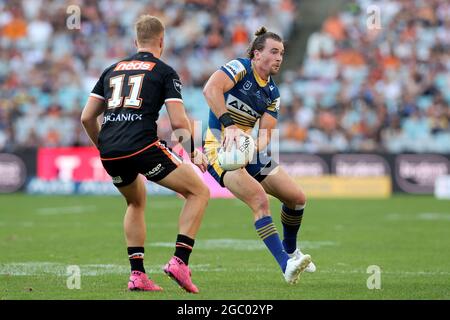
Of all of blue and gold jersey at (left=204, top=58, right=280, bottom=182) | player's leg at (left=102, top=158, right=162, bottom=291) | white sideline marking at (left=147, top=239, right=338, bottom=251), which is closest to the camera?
player's leg at (left=102, top=158, right=162, bottom=291)

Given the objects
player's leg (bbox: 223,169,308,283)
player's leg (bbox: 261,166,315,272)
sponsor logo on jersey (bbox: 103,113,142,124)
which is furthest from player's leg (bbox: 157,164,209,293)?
player's leg (bbox: 261,166,315,272)

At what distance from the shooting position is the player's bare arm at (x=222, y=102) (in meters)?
8.91

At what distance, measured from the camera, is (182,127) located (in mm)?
8180

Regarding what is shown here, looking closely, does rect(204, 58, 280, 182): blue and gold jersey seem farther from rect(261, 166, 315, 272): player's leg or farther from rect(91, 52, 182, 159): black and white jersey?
rect(91, 52, 182, 159): black and white jersey

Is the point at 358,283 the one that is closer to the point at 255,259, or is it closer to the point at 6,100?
the point at 255,259

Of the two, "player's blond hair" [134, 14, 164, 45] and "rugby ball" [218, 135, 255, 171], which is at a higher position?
"player's blond hair" [134, 14, 164, 45]

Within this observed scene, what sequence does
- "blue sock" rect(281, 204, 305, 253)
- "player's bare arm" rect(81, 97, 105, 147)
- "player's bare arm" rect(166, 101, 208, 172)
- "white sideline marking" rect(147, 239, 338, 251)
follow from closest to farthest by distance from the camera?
1. "player's bare arm" rect(166, 101, 208, 172)
2. "player's bare arm" rect(81, 97, 105, 147)
3. "blue sock" rect(281, 204, 305, 253)
4. "white sideline marking" rect(147, 239, 338, 251)

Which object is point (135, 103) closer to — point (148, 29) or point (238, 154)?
point (148, 29)

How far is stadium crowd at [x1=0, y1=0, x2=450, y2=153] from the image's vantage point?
26156 millimetres

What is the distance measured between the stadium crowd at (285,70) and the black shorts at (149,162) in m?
16.7

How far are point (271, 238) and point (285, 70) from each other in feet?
68.3

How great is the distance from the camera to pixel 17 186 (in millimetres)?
25109

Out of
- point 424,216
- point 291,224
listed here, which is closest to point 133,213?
point 291,224

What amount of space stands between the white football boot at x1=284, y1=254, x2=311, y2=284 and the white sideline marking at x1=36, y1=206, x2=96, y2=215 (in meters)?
11.4
